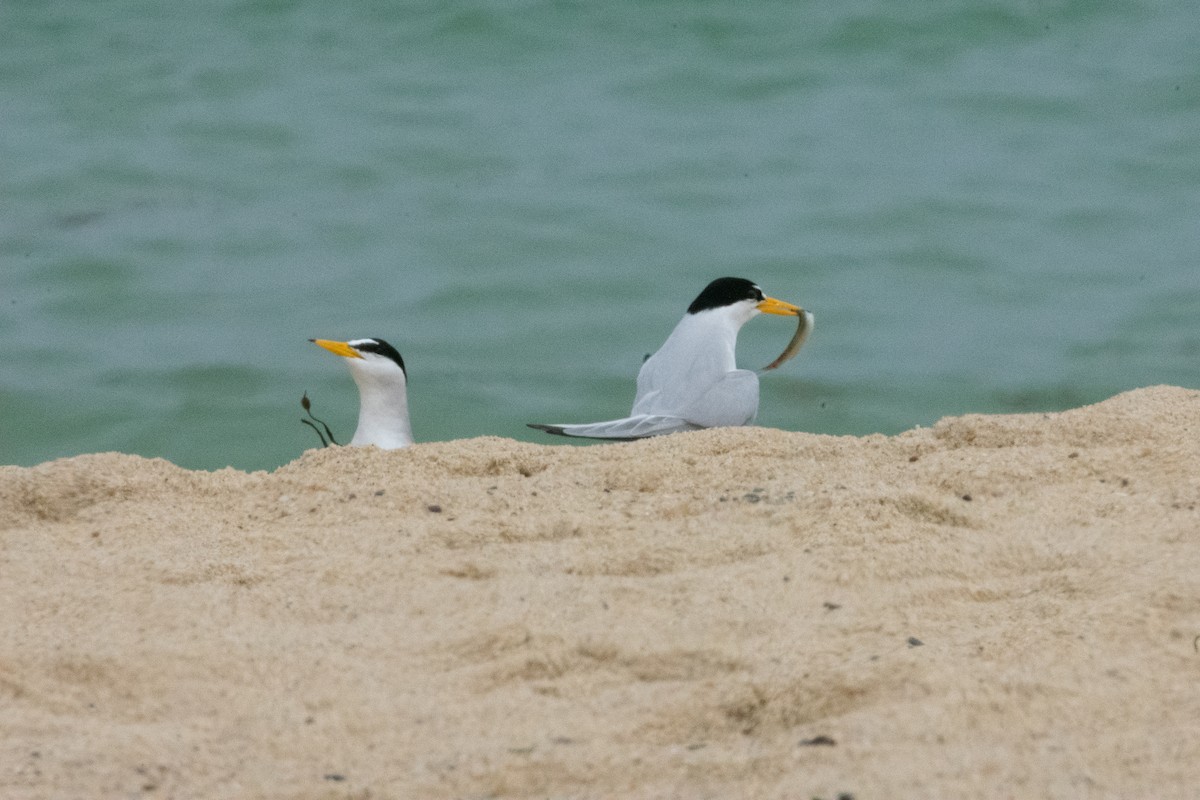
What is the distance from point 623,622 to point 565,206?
20.5 feet

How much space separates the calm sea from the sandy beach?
3380mm

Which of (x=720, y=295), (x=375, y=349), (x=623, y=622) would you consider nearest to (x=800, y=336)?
(x=720, y=295)

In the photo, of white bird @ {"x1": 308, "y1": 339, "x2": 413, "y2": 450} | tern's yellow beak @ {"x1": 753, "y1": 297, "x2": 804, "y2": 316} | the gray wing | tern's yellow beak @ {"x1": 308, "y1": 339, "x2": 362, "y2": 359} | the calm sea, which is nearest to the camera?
the gray wing

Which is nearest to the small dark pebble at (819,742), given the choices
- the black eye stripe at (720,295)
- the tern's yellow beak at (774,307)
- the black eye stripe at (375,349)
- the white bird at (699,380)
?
the white bird at (699,380)

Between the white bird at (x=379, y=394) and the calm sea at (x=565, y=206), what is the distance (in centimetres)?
112

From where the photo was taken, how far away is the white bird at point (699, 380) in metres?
5.42

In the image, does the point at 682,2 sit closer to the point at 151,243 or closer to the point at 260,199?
the point at 260,199

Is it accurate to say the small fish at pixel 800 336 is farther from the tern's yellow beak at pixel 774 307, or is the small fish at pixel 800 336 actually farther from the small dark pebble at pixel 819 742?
the small dark pebble at pixel 819 742

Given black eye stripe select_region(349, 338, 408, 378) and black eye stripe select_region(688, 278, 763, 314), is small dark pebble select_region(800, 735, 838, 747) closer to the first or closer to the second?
black eye stripe select_region(349, 338, 408, 378)

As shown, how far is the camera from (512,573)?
294 centimetres

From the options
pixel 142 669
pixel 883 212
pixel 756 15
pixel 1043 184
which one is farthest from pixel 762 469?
pixel 756 15

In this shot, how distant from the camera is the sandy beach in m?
2.24

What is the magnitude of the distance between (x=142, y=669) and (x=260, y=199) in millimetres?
6685

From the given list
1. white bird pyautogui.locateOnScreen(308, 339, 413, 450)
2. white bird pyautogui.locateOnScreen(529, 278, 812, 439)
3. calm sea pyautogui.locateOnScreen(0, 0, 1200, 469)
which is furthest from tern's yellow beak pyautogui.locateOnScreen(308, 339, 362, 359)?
calm sea pyautogui.locateOnScreen(0, 0, 1200, 469)
